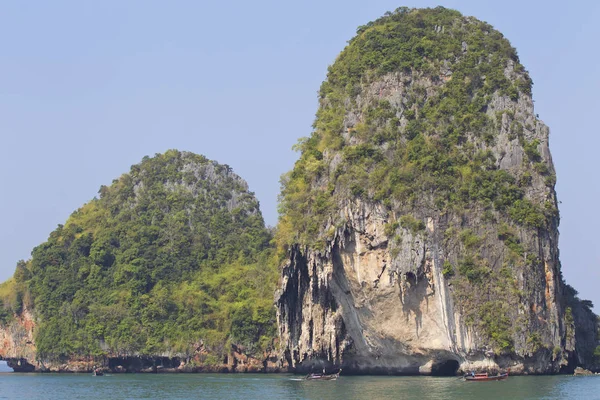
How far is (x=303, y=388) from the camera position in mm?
43281

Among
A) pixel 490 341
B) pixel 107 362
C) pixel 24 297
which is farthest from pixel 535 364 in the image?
pixel 24 297

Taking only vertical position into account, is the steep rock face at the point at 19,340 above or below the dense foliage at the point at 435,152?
below

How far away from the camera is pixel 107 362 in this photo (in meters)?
64.8

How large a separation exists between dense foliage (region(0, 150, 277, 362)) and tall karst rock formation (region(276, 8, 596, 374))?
425 inches

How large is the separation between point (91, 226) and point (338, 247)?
108 feet

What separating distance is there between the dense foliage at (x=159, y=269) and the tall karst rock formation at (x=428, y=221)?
35.4 ft

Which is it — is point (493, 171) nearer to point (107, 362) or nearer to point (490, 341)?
point (490, 341)

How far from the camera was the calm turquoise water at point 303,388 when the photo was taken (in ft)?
122

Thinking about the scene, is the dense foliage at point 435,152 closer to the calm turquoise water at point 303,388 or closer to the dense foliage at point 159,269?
the calm turquoise water at point 303,388

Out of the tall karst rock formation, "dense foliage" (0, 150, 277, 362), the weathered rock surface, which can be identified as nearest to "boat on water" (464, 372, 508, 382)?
the tall karst rock formation

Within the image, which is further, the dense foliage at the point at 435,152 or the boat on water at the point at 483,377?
the dense foliage at the point at 435,152

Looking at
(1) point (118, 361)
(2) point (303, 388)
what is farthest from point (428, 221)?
(1) point (118, 361)

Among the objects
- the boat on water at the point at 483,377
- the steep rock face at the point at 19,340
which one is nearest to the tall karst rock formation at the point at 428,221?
the boat on water at the point at 483,377

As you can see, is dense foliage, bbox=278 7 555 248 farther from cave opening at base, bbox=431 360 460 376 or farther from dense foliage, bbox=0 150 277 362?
dense foliage, bbox=0 150 277 362
